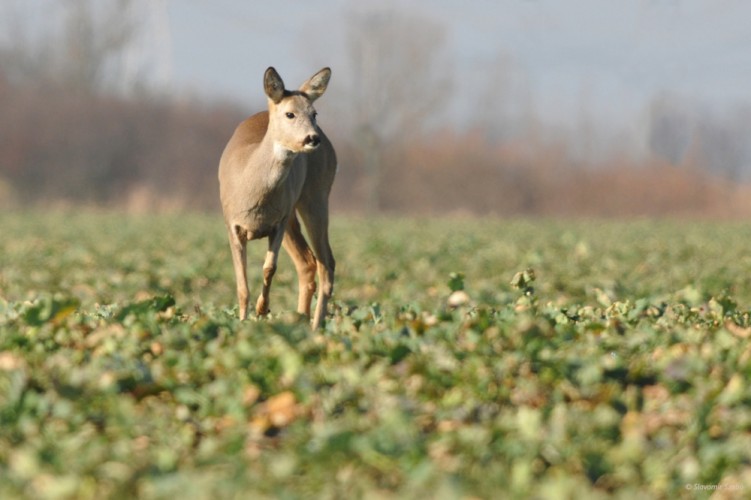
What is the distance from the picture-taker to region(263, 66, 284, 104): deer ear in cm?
817

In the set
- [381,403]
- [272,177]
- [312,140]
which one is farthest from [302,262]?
[381,403]

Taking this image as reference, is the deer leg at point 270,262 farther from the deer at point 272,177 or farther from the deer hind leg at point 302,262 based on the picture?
the deer hind leg at point 302,262

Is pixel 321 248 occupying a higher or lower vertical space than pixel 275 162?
lower

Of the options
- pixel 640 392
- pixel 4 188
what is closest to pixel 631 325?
pixel 640 392

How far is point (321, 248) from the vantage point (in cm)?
889

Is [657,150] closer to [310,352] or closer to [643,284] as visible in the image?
[643,284]

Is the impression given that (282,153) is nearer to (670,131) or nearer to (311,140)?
(311,140)

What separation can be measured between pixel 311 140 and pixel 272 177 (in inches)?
14.9

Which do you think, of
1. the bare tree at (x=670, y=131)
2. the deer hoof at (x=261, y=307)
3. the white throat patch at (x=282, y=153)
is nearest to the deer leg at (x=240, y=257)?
the deer hoof at (x=261, y=307)

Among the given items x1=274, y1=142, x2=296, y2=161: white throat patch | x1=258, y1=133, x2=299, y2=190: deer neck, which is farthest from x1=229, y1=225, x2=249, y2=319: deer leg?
x1=274, y1=142, x2=296, y2=161: white throat patch

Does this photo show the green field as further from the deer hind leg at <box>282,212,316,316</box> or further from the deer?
the deer hind leg at <box>282,212,316,316</box>

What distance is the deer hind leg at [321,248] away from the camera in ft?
A: 28.5

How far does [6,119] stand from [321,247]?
45.1m

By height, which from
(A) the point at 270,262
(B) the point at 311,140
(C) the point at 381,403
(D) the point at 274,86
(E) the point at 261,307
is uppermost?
(D) the point at 274,86
